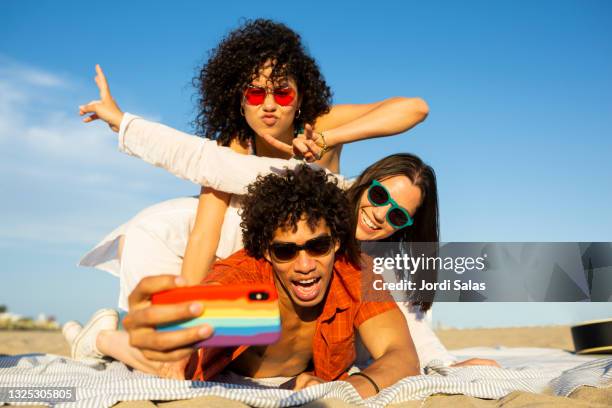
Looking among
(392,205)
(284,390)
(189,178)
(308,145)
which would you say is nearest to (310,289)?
(284,390)

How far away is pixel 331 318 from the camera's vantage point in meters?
3.95

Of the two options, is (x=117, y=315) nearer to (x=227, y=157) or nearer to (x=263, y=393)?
(x=227, y=157)

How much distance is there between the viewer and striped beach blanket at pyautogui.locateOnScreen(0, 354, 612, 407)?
3172mm

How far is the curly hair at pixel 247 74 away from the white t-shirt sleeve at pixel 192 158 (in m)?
0.77

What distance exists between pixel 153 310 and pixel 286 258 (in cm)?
158

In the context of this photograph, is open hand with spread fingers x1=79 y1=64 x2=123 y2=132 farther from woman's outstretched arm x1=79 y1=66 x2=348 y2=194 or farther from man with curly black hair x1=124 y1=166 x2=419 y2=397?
man with curly black hair x1=124 y1=166 x2=419 y2=397

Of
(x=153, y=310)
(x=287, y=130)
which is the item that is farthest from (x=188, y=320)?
(x=287, y=130)

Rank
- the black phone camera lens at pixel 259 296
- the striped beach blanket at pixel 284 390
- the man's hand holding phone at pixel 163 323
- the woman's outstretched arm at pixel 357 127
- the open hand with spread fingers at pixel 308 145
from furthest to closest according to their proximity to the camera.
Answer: the woman's outstretched arm at pixel 357 127 < the open hand with spread fingers at pixel 308 145 < the striped beach blanket at pixel 284 390 < the black phone camera lens at pixel 259 296 < the man's hand holding phone at pixel 163 323

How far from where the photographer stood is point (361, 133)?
4.73m

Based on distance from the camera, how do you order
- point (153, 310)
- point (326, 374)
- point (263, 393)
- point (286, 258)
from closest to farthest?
point (153, 310) < point (263, 393) < point (286, 258) < point (326, 374)

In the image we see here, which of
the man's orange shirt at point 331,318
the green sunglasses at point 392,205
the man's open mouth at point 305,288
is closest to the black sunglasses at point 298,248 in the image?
the man's open mouth at point 305,288

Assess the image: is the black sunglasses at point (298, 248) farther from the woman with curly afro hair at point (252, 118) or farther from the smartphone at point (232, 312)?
the smartphone at point (232, 312)

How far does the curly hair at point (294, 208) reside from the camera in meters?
3.75

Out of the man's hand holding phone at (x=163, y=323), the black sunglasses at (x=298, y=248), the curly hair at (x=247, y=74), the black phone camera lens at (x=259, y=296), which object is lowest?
the man's hand holding phone at (x=163, y=323)
